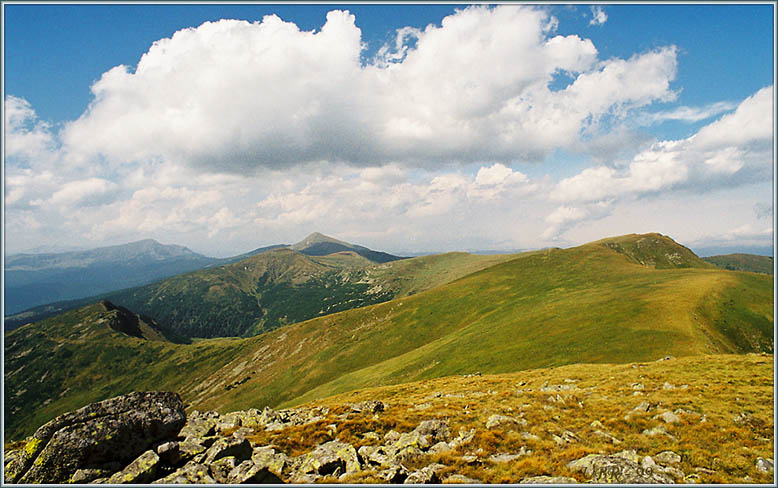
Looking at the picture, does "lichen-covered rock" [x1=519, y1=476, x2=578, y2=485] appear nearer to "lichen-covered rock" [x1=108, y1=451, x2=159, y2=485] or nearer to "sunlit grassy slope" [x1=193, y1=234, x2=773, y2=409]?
"lichen-covered rock" [x1=108, y1=451, x2=159, y2=485]

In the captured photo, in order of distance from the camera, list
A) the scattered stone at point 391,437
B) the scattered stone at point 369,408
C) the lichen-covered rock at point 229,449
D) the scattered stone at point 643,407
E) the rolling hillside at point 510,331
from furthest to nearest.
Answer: the rolling hillside at point 510,331 → the scattered stone at point 369,408 → the scattered stone at point 643,407 → the scattered stone at point 391,437 → the lichen-covered rock at point 229,449

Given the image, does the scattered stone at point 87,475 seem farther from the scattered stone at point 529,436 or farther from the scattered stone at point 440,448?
the scattered stone at point 529,436

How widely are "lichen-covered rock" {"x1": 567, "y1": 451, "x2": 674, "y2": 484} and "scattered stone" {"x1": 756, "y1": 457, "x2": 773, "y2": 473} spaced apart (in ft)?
21.4

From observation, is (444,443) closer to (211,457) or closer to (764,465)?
(211,457)

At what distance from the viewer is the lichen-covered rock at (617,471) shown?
21422 millimetres

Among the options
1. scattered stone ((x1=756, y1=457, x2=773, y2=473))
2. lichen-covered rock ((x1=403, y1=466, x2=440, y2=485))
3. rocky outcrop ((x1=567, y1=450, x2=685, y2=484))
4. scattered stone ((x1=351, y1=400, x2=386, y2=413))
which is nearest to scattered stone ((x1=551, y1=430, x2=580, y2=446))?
rocky outcrop ((x1=567, y1=450, x2=685, y2=484))

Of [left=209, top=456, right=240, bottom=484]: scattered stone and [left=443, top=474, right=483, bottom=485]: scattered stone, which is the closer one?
[left=443, top=474, right=483, bottom=485]: scattered stone

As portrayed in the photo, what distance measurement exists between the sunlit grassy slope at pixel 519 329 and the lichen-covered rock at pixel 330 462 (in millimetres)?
46902

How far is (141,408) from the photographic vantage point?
27.6m

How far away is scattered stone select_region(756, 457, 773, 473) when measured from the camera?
23078 mm

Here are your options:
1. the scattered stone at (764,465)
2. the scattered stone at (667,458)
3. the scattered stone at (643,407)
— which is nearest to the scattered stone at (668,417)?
the scattered stone at (643,407)

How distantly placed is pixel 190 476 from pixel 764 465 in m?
36.2

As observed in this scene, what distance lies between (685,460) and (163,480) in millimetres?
33423

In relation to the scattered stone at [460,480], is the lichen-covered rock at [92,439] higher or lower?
higher
